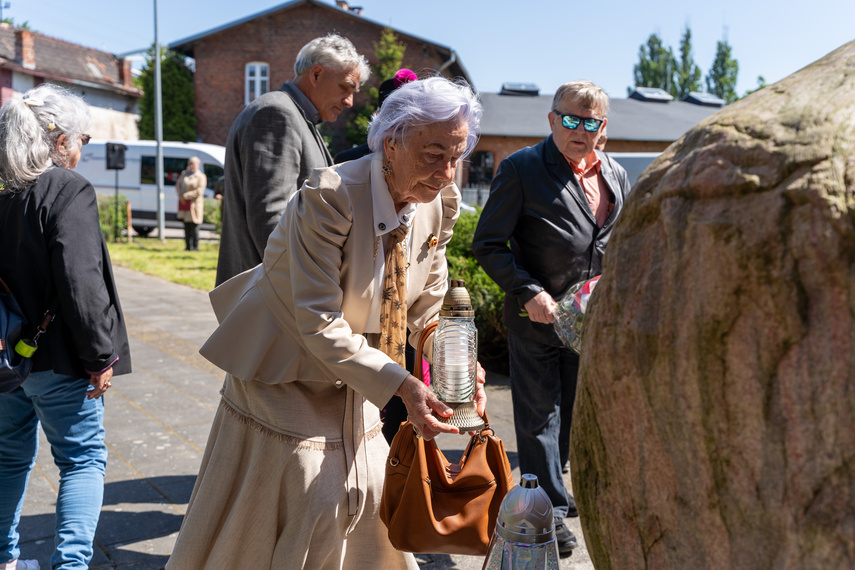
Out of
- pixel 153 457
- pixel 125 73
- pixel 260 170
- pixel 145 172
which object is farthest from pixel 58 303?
pixel 125 73

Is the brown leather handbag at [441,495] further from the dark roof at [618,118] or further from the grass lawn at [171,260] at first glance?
the dark roof at [618,118]

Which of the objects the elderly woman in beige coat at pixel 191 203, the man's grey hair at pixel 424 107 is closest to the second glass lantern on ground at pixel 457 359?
the man's grey hair at pixel 424 107

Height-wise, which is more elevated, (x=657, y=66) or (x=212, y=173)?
(x=657, y=66)

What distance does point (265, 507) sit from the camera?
7.92 feet

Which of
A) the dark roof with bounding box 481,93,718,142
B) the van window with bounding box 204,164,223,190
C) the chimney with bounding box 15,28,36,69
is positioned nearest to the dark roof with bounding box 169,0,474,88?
the dark roof with bounding box 481,93,718,142

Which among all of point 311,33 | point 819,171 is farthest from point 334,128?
point 819,171

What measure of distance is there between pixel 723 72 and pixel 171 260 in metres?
57.0

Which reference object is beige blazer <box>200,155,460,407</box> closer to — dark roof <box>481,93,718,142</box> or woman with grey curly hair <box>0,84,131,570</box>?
woman with grey curly hair <box>0,84,131,570</box>

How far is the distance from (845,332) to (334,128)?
34881 millimetres

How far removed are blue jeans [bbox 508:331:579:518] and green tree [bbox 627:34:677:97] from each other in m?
63.0

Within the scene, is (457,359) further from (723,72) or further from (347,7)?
(723,72)

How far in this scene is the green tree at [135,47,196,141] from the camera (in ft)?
118

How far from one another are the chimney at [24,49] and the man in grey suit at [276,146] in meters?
39.3

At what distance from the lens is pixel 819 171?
4.13 ft
